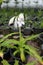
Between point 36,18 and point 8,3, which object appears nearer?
point 36,18

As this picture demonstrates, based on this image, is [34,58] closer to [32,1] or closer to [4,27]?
[4,27]

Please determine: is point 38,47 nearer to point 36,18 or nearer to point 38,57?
point 38,57

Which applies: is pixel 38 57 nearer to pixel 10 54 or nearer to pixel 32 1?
pixel 10 54

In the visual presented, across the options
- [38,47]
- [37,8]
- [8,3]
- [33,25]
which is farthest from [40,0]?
[38,47]

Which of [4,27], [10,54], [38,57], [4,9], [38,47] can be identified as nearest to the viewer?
[38,57]

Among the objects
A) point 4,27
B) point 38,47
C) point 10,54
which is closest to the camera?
point 10,54

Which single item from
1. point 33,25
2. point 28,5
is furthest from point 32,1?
point 33,25

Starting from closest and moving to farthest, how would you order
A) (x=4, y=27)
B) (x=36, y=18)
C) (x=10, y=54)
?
(x=10, y=54)
(x=4, y=27)
(x=36, y=18)

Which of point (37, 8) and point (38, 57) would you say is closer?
point (38, 57)

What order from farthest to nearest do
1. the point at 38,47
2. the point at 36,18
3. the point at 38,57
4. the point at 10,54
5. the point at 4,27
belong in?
the point at 36,18, the point at 4,27, the point at 38,47, the point at 10,54, the point at 38,57
